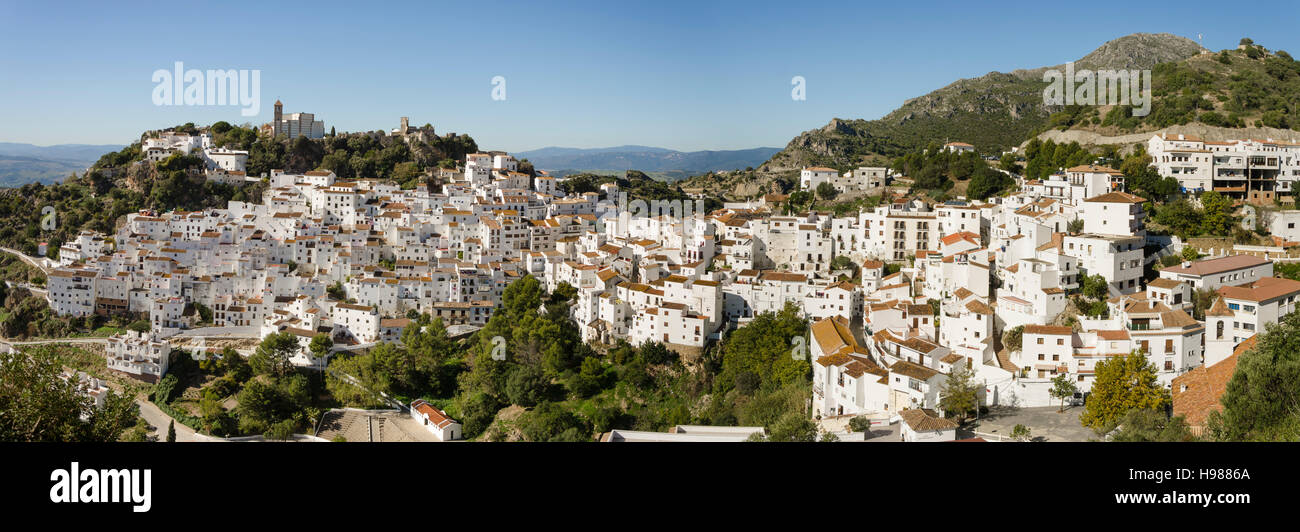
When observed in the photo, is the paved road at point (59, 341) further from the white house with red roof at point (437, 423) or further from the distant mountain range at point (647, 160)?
the distant mountain range at point (647, 160)

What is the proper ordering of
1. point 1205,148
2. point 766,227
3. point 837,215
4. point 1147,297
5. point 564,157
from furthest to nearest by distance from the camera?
point 564,157, point 837,215, point 766,227, point 1205,148, point 1147,297

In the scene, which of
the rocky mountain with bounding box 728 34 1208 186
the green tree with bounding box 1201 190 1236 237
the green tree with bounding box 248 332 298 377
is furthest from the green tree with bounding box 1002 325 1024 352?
the rocky mountain with bounding box 728 34 1208 186

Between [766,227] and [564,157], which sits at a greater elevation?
[564,157]

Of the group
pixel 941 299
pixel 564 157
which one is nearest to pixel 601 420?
pixel 941 299

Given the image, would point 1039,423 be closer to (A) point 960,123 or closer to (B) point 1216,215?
(B) point 1216,215

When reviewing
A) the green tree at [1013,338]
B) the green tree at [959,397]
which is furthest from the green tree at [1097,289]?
the green tree at [959,397]
